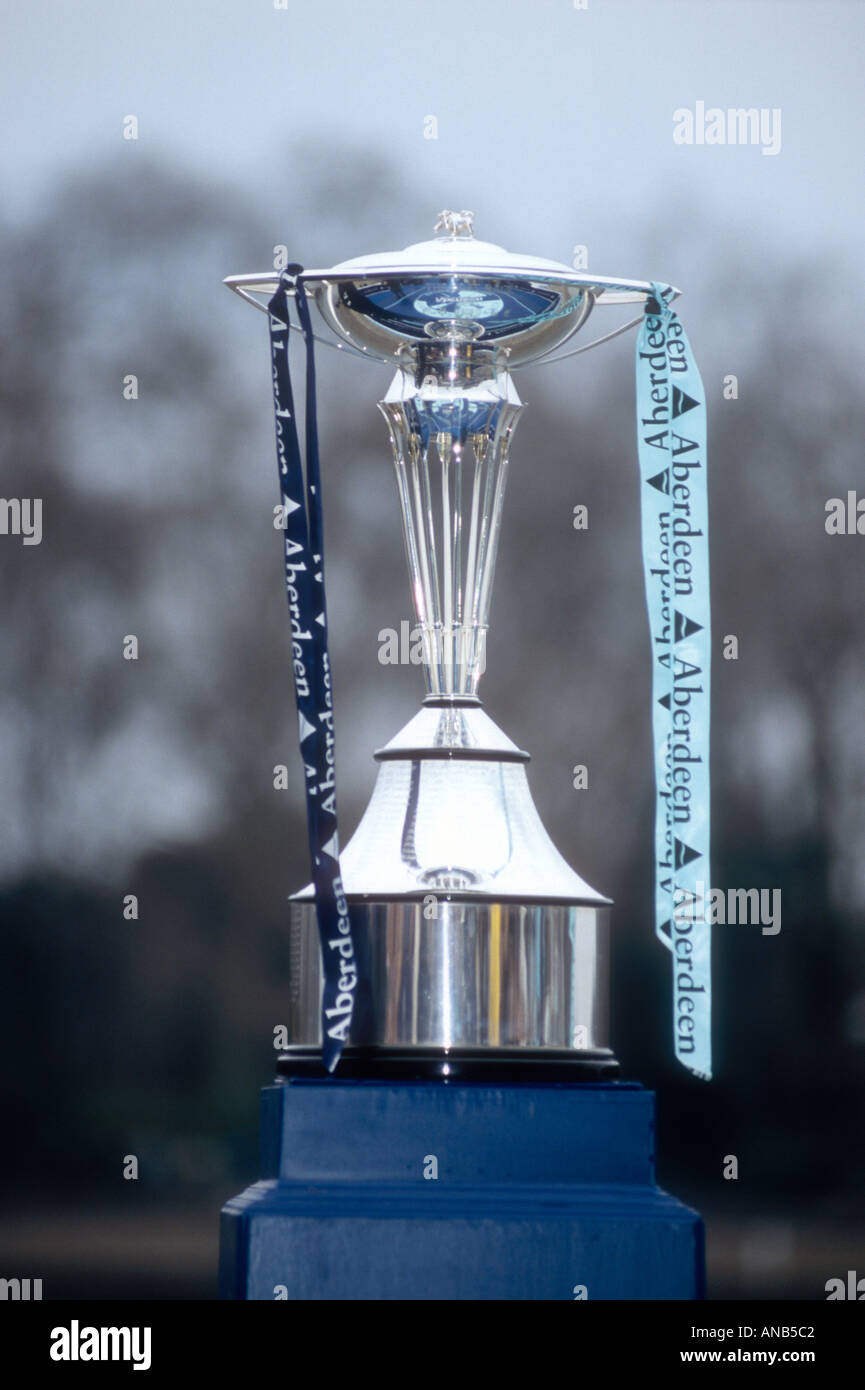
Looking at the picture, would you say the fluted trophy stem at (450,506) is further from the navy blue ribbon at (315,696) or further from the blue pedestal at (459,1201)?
the blue pedestal at (459,1201)

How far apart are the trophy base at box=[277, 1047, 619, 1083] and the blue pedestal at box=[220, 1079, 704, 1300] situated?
3cm

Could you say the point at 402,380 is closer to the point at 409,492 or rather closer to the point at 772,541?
the point at 409,492

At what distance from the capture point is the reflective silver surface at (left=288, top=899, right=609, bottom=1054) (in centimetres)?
198

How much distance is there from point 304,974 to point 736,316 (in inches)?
142

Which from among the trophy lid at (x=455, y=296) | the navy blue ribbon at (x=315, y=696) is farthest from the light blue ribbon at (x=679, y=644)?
the navy blue ribbon at (x=315, y=696)

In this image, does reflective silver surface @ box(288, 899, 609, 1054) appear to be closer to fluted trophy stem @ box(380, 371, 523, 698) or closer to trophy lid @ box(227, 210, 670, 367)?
fluted trophy stem @ box(380, 371, 523, 698)

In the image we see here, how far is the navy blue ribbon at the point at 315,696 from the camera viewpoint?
6.37ft

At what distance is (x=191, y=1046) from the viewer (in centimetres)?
518

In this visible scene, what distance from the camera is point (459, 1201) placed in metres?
1.88

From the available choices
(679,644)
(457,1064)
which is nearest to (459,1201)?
(457,1064)

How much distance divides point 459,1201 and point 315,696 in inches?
20.6

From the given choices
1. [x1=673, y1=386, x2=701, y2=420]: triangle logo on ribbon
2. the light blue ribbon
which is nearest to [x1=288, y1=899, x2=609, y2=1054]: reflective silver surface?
the light blue ribbon

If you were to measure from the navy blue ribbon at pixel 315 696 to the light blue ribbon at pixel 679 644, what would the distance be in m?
0.36

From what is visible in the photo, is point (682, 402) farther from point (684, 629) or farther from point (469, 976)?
point (469, 976)
